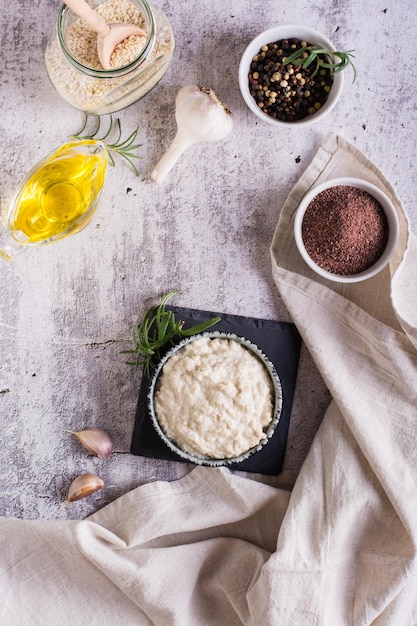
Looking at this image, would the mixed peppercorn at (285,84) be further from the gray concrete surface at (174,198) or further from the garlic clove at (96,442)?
the garlic clove at (96,442)

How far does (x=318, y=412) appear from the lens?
1494mm

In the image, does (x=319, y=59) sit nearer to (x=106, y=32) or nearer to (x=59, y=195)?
(x=106, y=32)

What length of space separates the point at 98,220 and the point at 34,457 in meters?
0.57

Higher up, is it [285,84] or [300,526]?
[285,84]

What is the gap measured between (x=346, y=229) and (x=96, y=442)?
72 cm

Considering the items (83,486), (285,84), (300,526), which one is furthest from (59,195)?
(300,526)

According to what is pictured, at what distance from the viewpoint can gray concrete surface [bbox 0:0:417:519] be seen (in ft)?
4.90

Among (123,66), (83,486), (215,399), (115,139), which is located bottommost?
(83,486)

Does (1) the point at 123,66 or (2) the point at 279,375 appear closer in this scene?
(1) the point at 123,66

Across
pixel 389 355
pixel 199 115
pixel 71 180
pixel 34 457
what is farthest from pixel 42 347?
pixel 389 355

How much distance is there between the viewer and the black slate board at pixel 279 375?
4.85 feet

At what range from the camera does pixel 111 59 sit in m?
1.33

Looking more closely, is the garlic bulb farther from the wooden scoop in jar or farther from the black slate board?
the black slate board

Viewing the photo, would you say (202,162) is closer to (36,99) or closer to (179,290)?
(179,290)
